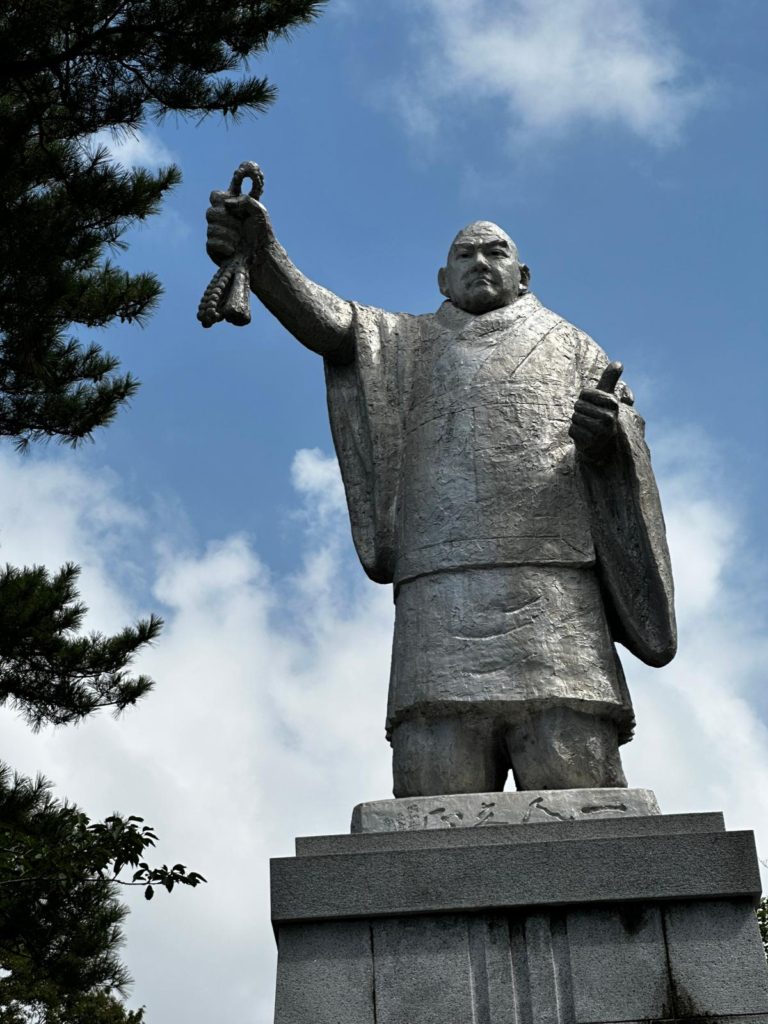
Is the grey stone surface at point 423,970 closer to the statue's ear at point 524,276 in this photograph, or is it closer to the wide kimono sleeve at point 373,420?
the wide kimono sleeve at point 373,420

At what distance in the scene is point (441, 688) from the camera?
247 inches

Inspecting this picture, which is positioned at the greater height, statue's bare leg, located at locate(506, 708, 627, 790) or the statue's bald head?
the statue's bald head

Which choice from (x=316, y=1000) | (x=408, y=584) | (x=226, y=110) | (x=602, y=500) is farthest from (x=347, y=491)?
(x=226, y=110)

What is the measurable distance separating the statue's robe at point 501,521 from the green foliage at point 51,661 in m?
5.35

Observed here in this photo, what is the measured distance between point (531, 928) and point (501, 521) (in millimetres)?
1652

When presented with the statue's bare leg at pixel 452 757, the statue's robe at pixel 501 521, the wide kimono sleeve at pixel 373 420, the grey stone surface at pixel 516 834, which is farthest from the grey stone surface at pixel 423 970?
the wide kimono sleeve at pixel 373 420

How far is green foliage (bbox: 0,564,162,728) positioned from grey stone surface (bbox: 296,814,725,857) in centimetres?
635

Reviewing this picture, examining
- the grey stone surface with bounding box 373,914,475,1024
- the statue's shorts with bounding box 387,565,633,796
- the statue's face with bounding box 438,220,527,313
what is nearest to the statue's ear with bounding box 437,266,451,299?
the statue's face with bounding box 438,220,527,313

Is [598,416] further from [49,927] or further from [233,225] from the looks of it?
[49,927]

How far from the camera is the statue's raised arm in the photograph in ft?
22.4

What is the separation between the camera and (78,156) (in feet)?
36.5

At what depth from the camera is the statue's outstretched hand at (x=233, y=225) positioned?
6816mm

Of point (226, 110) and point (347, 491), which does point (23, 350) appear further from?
point (347, 491)

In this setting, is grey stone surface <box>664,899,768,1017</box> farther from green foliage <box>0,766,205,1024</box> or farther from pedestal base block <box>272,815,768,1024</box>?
green foliage <box>0,766,205,1024</box>
